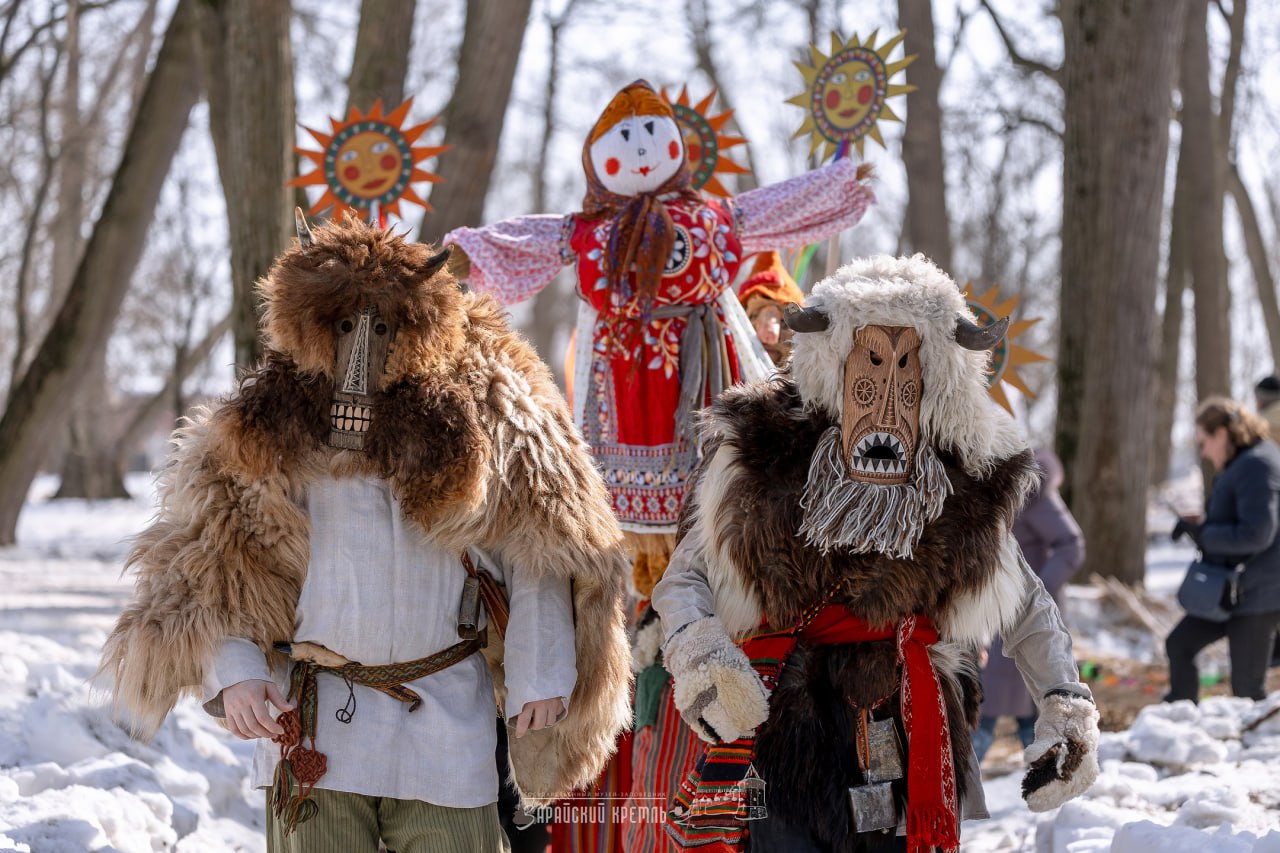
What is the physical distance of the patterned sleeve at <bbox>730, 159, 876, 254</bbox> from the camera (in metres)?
4.61

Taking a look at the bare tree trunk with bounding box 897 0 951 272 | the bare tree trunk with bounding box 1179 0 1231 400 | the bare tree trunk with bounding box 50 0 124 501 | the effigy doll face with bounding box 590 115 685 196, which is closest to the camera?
the effigy doll face with bounding box 590 115 685 196

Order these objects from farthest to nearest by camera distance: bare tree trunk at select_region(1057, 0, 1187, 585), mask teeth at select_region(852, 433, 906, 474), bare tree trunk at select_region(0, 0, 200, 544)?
bare tree trunk at select_region(0, 0, 200, 544)
bare tree trunk at select_region(1057, 0, 1187, 585)
mask teeth at select_region(852, 433, 906, 474)

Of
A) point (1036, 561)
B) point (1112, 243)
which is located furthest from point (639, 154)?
point (1112, 243)

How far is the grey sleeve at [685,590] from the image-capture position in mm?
2881

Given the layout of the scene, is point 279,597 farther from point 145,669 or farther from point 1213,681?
point 1213,681

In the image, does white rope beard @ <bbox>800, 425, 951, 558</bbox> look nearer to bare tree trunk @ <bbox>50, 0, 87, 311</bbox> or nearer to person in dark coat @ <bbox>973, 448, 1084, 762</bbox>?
person in dark coat @ <bbox>973, 448, 1084, 762</bbox>

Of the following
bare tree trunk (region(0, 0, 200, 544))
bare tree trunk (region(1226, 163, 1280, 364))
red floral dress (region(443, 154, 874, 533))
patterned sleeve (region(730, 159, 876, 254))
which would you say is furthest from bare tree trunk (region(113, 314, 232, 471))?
patterned sleeve (region(730, 159, 876, 254))

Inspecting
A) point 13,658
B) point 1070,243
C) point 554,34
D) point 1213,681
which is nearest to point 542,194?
point 554,34

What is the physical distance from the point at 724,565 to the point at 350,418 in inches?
34.1

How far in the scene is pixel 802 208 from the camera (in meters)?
4.67

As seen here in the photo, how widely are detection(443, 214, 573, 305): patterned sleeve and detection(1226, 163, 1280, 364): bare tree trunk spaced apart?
17810mm

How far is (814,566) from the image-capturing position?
2838 millimetres

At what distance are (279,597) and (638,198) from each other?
2.11 metres

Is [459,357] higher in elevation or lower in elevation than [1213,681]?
higher
